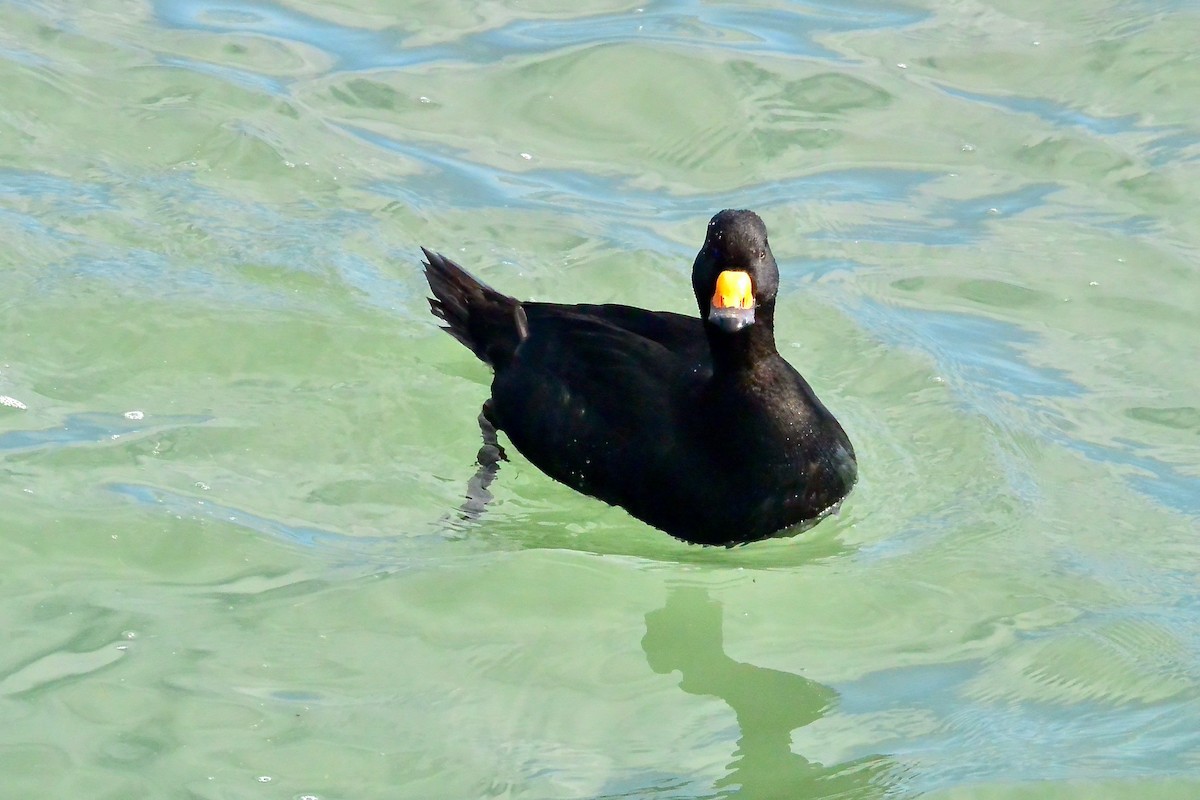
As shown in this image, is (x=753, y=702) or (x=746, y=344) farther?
(x=746, y=344)

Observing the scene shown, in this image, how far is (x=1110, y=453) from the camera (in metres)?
6.39

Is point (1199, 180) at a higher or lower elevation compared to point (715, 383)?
higher

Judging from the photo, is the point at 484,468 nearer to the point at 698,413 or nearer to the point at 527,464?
the point at 527,464

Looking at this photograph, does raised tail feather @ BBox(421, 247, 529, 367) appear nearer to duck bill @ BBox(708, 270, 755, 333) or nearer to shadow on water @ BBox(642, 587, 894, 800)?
duck bill @ BBox(708, 270, 755, 333)

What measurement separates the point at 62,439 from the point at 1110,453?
4.15 metres

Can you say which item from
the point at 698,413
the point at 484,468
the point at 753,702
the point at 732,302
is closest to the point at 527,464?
the point at 484,468

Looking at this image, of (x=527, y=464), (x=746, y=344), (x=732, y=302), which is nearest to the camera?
(x=732, y=302)

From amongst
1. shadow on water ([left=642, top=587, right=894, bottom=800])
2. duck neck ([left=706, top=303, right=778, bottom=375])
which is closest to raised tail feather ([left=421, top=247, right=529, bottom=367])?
duck neck ([left=706, top=303, right=778, bottom=375])

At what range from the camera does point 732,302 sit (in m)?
5.59

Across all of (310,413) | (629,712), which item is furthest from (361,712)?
(310,413)

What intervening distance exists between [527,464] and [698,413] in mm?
928

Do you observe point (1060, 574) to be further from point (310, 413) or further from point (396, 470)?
point (310, 413)

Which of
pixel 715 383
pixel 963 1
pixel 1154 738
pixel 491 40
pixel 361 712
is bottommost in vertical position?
pixel 361 712

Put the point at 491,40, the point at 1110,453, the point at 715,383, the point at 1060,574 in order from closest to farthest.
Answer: the point at 1060,574
the point at 715,383
the point at 1110,453
the point at 491,40
